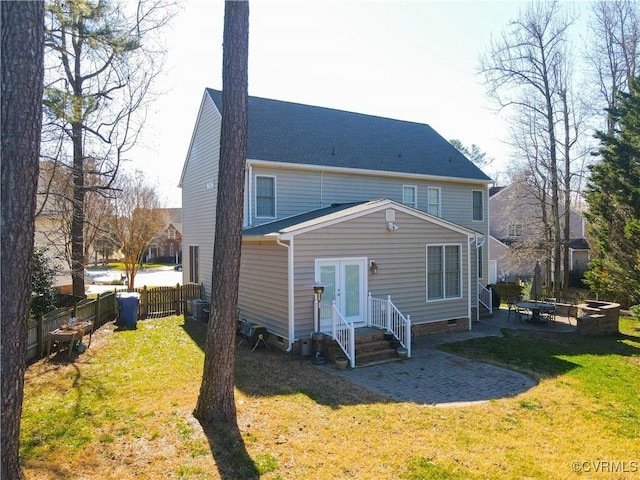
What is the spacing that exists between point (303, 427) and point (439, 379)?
12.4 ft

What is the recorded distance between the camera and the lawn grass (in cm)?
480

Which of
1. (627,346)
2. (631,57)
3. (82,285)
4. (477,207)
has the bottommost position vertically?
(627,346)

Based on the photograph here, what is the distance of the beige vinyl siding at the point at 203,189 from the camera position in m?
15.2

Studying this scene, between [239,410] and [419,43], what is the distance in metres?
9.90

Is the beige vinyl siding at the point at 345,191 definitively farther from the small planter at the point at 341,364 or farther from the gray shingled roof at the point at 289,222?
the small planter at the point at 341,364

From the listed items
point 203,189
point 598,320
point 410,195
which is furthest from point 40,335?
point 598,320

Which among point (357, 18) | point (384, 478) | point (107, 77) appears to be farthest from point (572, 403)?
point (107, 77)

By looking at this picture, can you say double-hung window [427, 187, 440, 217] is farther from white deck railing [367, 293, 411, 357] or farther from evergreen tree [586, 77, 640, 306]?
white deck railing [367, 293, 411, 357]

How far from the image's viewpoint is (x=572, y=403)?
720cm

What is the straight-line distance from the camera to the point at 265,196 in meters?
14.0

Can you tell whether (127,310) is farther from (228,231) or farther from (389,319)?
(228,231)

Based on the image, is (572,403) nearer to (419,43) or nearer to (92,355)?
(419,43)

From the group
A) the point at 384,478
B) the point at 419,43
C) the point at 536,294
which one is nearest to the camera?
the point at 384,478

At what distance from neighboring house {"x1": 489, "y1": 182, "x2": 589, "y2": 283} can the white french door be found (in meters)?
16.8
